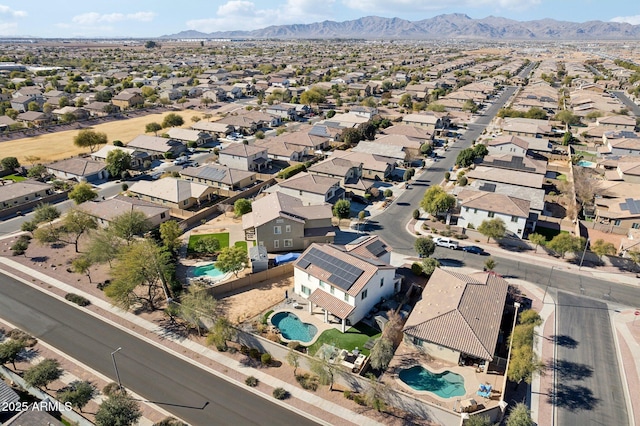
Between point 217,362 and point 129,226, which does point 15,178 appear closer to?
point 129,226

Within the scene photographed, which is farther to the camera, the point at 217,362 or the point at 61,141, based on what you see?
the point at 61,141

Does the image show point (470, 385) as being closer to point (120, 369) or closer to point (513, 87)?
point (120, 369)

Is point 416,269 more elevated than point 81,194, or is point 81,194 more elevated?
point 81,194

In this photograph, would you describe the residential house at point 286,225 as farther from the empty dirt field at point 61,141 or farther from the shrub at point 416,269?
the empty dirt field at point 61,141

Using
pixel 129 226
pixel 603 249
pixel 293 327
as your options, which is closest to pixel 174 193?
pixel 129 226

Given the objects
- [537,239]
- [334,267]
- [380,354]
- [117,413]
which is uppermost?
[334,267]
